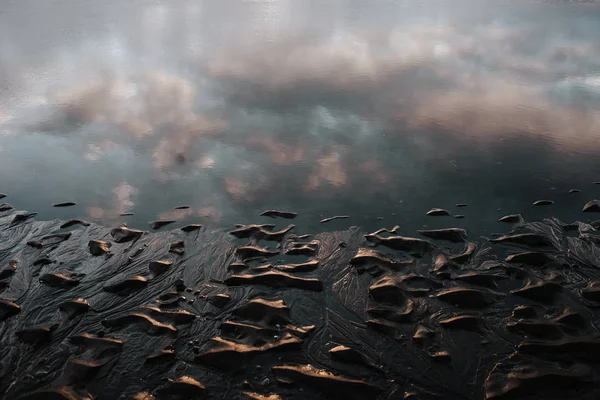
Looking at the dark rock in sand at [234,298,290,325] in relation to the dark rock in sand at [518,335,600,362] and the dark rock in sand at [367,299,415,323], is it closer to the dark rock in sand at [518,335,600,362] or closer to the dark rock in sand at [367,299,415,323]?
the dark rock in sand at [367,299,415,323]

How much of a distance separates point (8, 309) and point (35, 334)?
0.66 meters

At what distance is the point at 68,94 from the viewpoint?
11461mm

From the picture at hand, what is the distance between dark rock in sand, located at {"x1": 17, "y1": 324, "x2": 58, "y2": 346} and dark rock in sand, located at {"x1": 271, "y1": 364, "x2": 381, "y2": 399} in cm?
245

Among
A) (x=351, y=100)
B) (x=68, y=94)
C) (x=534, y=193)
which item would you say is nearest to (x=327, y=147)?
(x=351, y=100)

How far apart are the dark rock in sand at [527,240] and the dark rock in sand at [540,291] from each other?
33.1 inches

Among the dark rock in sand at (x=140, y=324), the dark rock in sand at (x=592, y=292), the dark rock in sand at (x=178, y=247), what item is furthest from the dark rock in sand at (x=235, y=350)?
the dark rock in sand at (x=592, y=292)

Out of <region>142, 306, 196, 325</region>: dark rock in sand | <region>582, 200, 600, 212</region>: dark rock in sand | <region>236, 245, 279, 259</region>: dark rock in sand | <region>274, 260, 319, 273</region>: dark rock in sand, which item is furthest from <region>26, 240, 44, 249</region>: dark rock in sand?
<region>582, 200, 600, 212</region>: dark rock in sand

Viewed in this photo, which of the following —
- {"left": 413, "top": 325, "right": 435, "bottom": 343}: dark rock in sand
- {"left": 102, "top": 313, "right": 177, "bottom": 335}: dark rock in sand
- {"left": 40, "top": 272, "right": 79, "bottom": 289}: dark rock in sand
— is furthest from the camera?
{"left": 40, "top": 272, "right": 79, "bottom": 289}: dark rock in sand

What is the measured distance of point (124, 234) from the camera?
6.23 m

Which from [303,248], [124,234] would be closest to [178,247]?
[124,234]

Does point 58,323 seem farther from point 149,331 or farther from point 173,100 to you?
point 173,100

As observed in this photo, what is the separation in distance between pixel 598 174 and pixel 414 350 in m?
5.25

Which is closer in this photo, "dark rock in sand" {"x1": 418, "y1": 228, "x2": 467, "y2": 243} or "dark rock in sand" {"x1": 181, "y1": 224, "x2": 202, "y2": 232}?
"dark rock in sand" {"x1": 418, "y1": 228, "x2": 467, "y2": 243}

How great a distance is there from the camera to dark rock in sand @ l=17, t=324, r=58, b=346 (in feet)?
14.8
